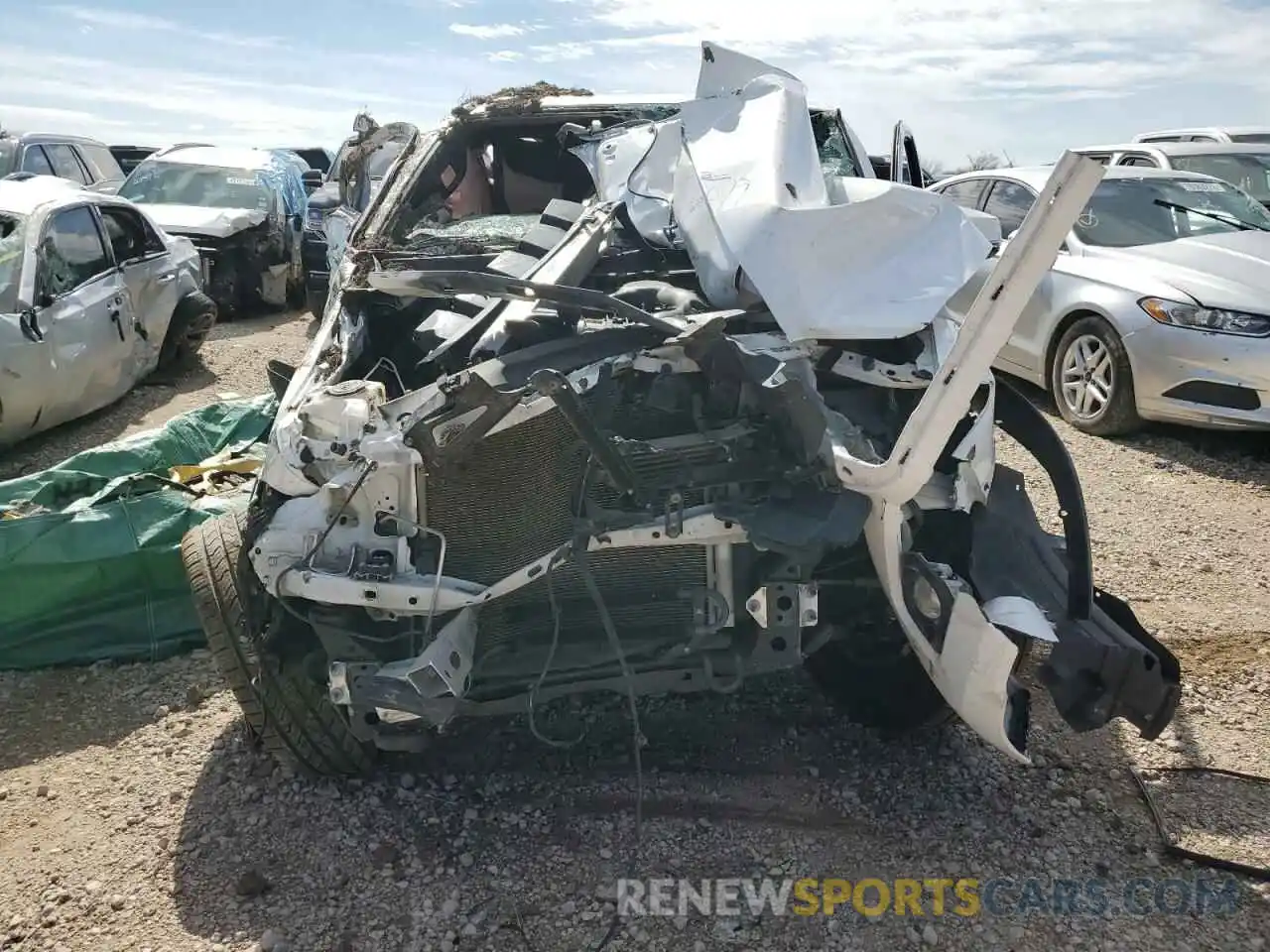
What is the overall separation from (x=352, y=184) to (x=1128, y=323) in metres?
4.36

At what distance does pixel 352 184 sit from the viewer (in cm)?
508

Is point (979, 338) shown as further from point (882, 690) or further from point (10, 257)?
point (10, 257)

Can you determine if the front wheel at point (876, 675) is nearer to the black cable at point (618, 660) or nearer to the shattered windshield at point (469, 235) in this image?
A: the black cable at point (618, 660)

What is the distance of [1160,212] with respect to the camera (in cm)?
639

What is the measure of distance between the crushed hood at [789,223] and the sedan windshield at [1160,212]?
371 cm

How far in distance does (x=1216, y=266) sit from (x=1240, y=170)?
3131 mm

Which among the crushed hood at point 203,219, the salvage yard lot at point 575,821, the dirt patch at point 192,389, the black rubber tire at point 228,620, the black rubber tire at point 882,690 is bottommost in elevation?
the dirt patch at point 192,389

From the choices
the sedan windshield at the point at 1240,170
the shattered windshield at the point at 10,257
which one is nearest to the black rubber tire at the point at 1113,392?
the sedan windshield at the point at 1240,170

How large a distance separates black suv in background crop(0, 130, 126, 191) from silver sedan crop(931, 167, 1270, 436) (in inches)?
400

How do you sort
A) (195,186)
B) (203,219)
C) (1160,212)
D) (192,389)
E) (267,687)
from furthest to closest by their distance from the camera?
(195,186), (203,219), (192,389), (1160,212), (267,687)

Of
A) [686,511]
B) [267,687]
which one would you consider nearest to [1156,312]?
[686,511]

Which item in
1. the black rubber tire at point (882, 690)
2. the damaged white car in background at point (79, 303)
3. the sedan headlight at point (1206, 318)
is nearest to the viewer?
the black rubber tire at point (882, 690)

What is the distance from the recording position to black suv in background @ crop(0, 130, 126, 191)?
1160 cm

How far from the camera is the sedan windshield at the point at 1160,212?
6.27 m
